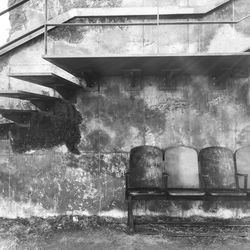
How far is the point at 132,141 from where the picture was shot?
16.3ft

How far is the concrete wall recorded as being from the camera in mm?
4871

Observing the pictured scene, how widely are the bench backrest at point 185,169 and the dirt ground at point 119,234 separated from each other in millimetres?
575

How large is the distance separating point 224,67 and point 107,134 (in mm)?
2144

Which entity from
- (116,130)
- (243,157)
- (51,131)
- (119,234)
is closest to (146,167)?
(116,130)

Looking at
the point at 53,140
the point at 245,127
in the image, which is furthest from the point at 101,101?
the point at 245,127

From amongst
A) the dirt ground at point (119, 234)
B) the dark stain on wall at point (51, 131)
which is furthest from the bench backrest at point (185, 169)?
the dark stain on wall at point (51, 131)

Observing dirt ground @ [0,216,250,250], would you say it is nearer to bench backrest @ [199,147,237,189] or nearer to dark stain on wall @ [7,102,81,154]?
bench backrest @ [199,147,237,189]

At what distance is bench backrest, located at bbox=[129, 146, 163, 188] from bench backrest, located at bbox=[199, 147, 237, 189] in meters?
0.72

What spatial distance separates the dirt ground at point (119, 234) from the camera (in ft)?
13.4

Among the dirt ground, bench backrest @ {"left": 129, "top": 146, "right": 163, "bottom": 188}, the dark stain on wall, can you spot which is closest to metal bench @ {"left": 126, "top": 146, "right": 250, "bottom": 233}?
bench backrest @ {"left": 129, "top": 146, "right": 163, "bottom": 188}

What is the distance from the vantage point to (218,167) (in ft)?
16.4

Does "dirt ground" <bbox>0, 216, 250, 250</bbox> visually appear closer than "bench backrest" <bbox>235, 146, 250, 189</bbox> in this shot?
Yes

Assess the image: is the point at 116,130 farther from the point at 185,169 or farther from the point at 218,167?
the point at 218,167

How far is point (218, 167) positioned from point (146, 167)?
1.22m
